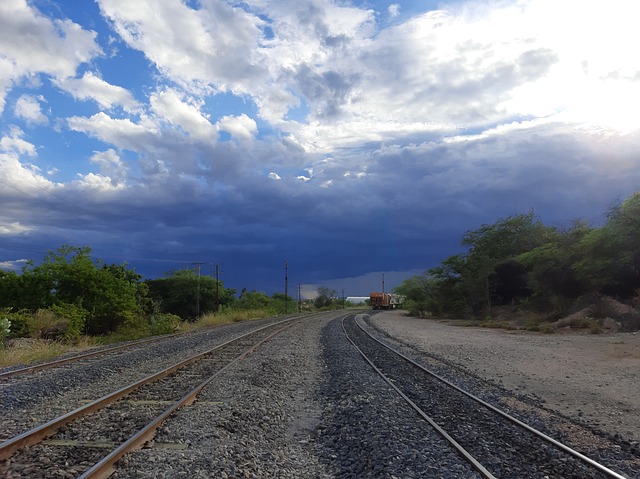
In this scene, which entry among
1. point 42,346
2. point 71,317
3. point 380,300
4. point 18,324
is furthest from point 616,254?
point 380,300

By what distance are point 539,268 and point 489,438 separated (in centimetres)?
3300

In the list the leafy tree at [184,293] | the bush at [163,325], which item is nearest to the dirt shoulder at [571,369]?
the bush at [163,325]

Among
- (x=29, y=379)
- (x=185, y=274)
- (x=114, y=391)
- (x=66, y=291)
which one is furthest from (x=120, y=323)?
(x=185, y=274)

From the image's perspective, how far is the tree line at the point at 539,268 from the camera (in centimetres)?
2927

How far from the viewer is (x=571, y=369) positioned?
1507 cm

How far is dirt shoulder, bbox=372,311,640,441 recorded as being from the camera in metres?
9.56

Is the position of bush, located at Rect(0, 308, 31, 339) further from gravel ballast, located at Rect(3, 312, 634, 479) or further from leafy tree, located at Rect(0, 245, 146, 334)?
gravel ballast, located at Rect(3, 312, 634, 479)

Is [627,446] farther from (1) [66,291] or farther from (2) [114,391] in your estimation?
(1) [66,291]

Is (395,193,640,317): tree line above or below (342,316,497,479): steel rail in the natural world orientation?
above

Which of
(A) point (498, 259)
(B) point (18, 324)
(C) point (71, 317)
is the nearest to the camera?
(B) point (18, 324)

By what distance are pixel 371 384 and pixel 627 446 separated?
214 inches

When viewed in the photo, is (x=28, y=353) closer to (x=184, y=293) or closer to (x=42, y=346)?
(x=42, y=346)

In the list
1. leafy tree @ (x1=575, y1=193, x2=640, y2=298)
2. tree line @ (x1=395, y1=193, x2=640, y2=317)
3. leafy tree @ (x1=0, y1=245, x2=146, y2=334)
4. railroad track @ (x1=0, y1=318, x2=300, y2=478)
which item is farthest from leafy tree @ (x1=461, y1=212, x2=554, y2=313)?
railroad track @ (x1=0, y1=318, x2=300, y2=478)

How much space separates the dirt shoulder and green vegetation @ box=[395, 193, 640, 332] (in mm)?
5783
